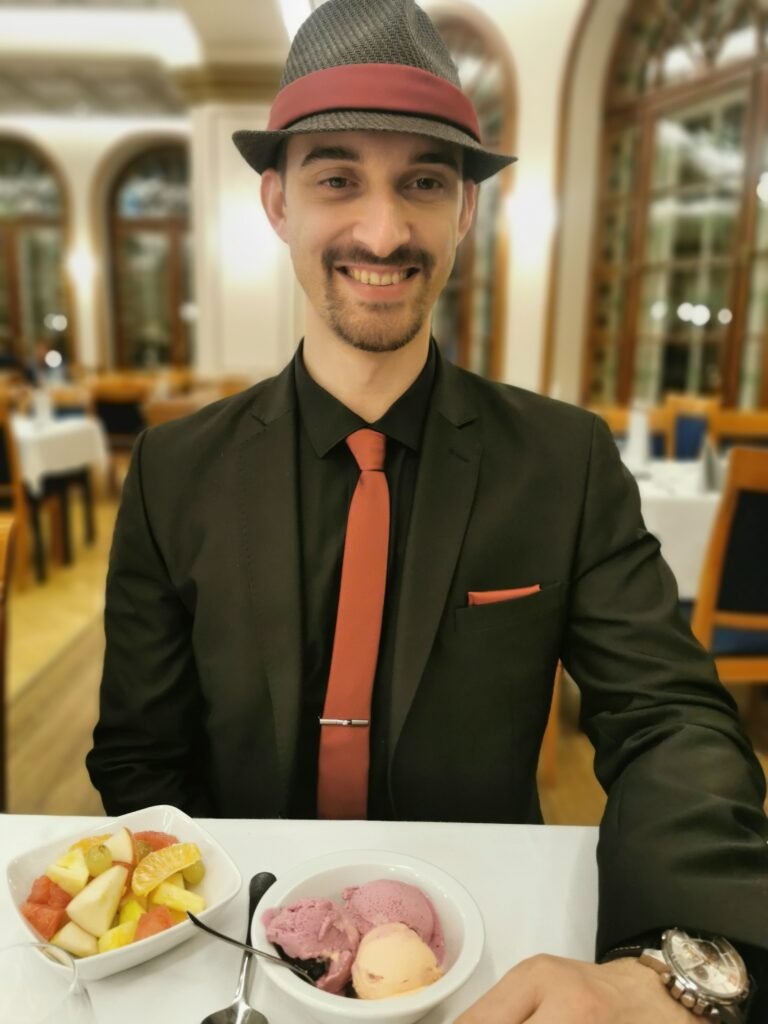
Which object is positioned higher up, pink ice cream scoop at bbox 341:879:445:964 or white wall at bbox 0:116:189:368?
white wall at bbox 0:116:189:368

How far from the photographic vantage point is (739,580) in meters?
2.15

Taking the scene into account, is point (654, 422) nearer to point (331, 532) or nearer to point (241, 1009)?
point (331, 532)

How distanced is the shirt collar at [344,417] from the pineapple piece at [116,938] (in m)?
0.59

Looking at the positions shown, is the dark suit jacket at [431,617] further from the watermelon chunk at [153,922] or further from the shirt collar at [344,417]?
the watermelon chunk at [153,922]

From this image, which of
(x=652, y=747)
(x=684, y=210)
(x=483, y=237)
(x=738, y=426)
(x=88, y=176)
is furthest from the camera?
(x=88, y=176)

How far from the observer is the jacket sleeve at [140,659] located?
1079 millimetres

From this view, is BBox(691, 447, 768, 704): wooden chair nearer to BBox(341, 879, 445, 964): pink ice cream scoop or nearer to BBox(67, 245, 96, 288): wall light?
BBox(341, 879, 445, 964): pink ice cream scoop

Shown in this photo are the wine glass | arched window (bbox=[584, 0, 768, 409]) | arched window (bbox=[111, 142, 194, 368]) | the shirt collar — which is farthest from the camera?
arched window (bbox=[111, 142, 194, 368])

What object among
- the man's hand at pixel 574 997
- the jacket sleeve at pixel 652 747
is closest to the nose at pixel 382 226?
the jacket sleeve at pixel 652 747

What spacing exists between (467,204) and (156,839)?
2.87ft

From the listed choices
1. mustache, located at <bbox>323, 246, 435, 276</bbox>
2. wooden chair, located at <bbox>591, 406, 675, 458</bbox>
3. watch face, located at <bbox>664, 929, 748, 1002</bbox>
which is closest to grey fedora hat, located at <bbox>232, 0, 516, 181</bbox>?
mustache, located at <bbox>323, 246, 435, 276</bbox>

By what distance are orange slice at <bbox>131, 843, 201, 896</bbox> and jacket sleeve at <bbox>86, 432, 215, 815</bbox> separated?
0.40 meters

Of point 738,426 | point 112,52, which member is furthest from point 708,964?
point 112,52

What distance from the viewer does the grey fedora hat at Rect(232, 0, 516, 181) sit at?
3.04 feet
